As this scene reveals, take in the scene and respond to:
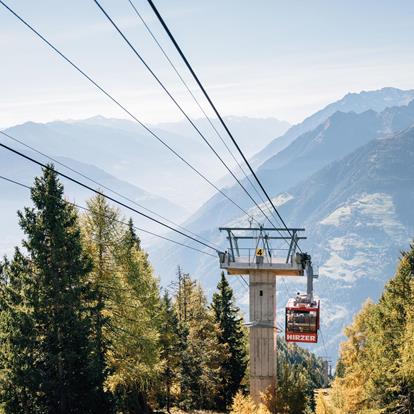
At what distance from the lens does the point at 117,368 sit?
3341 centimetres

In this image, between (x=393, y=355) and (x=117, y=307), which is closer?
(x=117, y=307)

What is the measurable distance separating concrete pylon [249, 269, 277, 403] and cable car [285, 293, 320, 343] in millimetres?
1847

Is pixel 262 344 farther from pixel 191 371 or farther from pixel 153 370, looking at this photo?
pixel 191 371

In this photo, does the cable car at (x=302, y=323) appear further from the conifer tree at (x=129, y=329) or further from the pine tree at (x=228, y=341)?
the pine tree at (x=228, y=341)

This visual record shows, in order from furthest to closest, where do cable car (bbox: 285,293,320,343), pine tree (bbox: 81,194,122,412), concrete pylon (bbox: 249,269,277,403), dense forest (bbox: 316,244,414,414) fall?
cable car (bbox: 285,293,320,343), concrete pylon (bbox: 249,269,277,403), dense forest (bbox: 316,244,414,414), pine tree (bbox: 81,194,122,412)

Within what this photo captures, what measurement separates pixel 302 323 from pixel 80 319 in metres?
14.4

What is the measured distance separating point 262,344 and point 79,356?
11309 millimetres

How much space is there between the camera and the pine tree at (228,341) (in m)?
50.2

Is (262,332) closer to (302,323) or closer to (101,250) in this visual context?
(302,323)

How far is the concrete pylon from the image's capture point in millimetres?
35094

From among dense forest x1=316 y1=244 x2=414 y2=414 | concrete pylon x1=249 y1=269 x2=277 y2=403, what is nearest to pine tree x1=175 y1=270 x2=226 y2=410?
concrete pylon x1=249 y1=269 x2=277 y2=403

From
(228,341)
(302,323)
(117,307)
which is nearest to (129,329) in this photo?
(117,307)

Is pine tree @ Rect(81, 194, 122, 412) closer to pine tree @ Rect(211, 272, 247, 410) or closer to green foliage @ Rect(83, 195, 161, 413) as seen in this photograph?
green foliage @ Rect(83, 195, 161, 413)

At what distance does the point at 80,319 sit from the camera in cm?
3003
